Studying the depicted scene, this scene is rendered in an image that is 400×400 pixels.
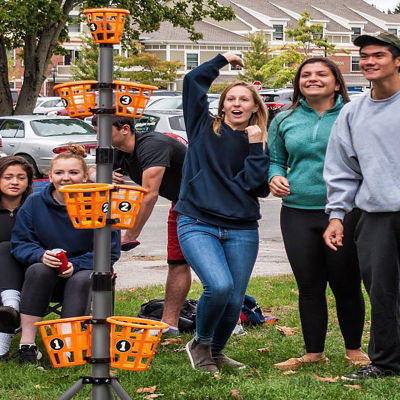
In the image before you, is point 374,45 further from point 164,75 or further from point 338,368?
point 164,75

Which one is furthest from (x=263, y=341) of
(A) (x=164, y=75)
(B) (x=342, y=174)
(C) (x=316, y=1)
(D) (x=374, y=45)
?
(C) (x=316, y=1)

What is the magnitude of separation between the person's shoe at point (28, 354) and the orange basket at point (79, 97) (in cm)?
210

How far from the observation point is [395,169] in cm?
506

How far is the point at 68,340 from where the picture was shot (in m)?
4.17

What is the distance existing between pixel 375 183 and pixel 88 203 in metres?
1.83

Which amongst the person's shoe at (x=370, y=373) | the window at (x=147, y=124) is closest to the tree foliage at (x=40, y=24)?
the window at (x=147, y=124)

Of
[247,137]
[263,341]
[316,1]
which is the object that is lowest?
[263,341]

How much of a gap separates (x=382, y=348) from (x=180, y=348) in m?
1.61

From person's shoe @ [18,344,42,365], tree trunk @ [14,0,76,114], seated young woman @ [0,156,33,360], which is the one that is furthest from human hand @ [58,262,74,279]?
tree trunk @ [14,0,76,114]

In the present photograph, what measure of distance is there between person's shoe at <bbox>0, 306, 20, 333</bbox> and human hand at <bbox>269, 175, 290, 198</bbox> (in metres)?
1.80

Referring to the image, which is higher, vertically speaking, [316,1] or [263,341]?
[316,1]

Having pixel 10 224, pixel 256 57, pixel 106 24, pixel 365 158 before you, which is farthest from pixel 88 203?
pixel 256 57

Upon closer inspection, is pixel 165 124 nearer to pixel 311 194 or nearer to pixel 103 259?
pixel 311 194

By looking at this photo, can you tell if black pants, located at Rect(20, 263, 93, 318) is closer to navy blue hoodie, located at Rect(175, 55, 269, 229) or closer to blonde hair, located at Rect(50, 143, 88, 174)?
blonde hair, located at Rect(50, 143, 88, 174)
